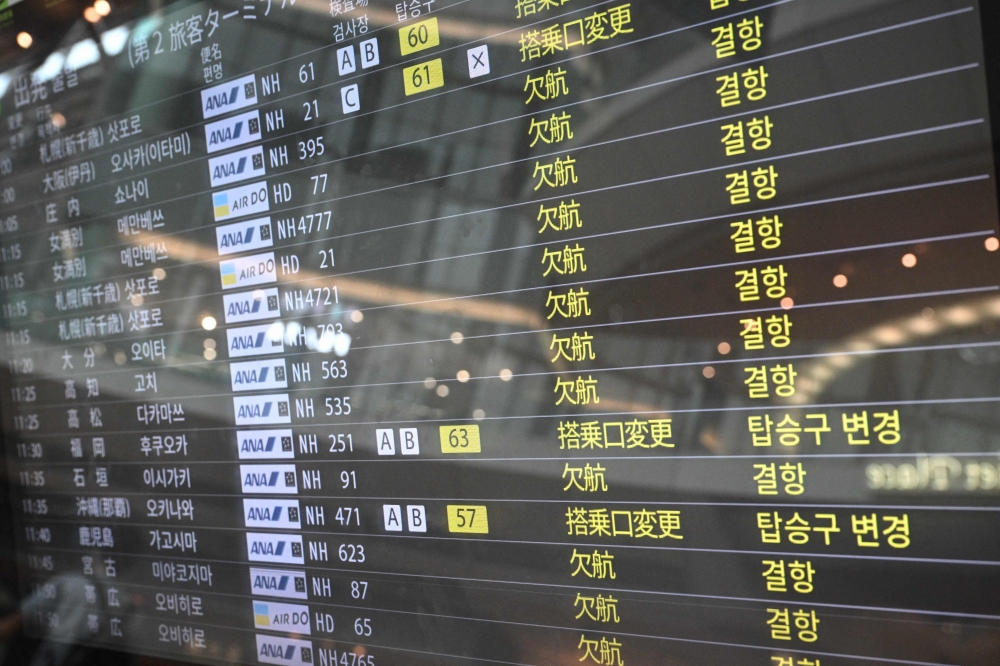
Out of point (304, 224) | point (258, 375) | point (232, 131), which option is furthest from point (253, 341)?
point (232, 131)

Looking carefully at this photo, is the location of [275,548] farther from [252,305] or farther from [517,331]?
[517,331]

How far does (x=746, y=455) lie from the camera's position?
30.5 inches

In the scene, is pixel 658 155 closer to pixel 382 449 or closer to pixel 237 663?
pixel 382 449

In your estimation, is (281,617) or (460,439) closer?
(460,439)

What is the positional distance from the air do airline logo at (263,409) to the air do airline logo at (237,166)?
0.28m

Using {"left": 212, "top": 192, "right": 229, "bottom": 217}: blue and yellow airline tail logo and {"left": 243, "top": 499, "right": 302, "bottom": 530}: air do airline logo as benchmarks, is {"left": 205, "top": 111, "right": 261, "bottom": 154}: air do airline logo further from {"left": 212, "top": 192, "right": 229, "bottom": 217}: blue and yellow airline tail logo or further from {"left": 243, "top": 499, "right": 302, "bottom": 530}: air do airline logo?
{"left": 243, "top": 499, "right": 302, "bottom": 530}: air do airline logo

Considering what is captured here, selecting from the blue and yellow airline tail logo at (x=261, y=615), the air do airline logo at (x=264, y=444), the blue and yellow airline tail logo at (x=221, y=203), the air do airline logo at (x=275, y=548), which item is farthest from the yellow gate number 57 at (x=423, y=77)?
the blue and yellow airline tail logo at (x=261, y=615)

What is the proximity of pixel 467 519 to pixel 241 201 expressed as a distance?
508 mm

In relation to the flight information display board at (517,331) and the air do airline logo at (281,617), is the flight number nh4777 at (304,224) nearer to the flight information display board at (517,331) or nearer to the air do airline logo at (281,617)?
the flight information display board at (517,331)

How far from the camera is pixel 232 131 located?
1.10 meters

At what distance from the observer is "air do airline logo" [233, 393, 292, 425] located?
1.06 m

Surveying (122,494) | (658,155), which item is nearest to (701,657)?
(658,155)

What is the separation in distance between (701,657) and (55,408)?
103 cm

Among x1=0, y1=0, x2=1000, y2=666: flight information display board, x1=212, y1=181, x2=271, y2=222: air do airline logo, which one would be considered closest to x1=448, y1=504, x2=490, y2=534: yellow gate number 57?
x1=0, y1=0, x2=1000, y2=666: flight information display board
